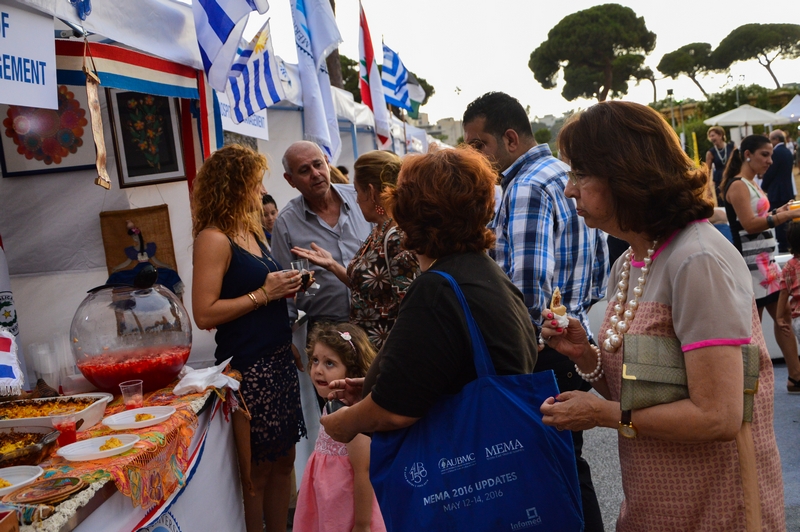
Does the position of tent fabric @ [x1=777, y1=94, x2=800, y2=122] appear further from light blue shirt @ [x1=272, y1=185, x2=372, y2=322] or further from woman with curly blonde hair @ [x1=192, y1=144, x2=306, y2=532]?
woman with curly blonde hair @ [x1=192, y1=144, x2=306, y2=532]

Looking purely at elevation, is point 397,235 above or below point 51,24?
below

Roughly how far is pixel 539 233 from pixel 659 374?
47.5 inches

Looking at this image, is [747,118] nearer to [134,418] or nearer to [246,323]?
[246,323]

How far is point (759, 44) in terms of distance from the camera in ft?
160

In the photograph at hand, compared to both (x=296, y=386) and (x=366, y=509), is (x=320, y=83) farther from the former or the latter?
(x=366, y=509)

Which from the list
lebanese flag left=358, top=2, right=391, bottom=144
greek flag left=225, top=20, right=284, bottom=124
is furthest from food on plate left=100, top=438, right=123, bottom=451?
lebanese flag left=358, top=2, right=391, bottom=144

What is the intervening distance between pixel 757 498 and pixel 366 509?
173 cm

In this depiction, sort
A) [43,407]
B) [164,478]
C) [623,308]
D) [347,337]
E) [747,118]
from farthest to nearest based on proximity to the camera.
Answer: [747,118], [347,337], [43,407], [164,478], [623,308]

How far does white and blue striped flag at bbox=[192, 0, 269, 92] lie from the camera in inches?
146

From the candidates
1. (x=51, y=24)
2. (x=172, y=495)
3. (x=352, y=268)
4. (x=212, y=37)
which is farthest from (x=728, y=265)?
(x=212, y=37)

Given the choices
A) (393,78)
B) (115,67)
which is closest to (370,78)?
(393,78)

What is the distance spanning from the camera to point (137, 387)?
2752mm

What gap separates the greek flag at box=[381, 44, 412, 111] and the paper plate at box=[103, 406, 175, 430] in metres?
9.45

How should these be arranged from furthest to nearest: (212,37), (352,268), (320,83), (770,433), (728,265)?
(320,83)
(212,37)
(352,268)
(770,433)
(728,265)
